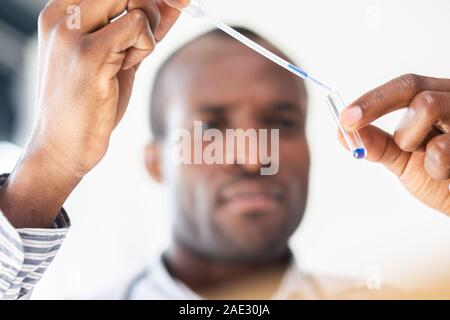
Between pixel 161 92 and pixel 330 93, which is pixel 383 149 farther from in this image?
pixel 161 92

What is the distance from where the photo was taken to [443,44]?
0.83m

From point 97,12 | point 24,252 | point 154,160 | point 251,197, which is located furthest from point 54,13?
point 251,197

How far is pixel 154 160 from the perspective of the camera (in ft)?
2.96

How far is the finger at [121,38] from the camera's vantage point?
21.0 inches

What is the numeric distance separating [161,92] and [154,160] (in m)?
0.12

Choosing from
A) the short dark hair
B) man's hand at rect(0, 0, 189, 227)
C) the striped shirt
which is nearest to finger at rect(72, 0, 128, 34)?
man's hand at rect(0, 0, 189, 227)

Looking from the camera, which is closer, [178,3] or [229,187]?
[178,3]

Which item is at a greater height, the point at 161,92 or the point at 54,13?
the point at 54,13

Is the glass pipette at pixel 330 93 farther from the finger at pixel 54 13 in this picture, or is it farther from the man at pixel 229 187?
the man at pixel 229 187

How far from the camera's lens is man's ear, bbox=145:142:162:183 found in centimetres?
90

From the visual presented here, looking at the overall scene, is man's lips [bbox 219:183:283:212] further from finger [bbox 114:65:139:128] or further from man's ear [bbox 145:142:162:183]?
finger [bbox 114:65:139:128]

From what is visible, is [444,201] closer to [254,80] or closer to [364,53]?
[364,53]
